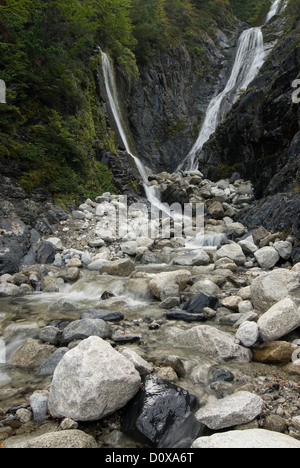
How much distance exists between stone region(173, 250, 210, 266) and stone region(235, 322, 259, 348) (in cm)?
383

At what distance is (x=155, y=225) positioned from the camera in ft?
35.3

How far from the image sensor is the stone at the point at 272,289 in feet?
13.7

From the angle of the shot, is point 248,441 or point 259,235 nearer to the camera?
point 248,441

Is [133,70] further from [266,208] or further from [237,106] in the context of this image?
[266,208]

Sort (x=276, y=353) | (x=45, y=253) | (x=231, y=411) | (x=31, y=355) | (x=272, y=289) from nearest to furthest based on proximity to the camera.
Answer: (x=231, y=411) → (x=276, y=353) → (x=31, y=355) → (x=272, y=289) → (x=45, y=253)

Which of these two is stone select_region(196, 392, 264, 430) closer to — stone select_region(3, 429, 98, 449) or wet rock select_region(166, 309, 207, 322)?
stone select_region(3, 429, 98, 449)

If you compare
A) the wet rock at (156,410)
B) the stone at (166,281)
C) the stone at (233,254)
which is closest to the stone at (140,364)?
the wet rock at (156,410)

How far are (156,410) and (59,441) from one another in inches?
30.6

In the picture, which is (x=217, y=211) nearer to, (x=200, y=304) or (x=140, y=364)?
(x=200, y=304)

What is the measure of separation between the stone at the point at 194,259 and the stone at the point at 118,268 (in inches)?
53.2

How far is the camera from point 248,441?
1.94m

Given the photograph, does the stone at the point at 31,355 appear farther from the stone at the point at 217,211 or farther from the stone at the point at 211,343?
the stone at the point at 217,211

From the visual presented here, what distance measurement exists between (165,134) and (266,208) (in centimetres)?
1412

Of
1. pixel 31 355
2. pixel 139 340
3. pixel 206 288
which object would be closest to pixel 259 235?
pixel 206 288
